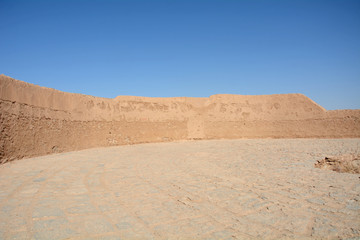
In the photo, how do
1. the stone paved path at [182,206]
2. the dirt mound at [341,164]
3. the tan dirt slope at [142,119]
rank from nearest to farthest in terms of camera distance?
the stone paved path at [182,206] < the dirt mound at [341,164] < the tan dirt slope at [142,119]

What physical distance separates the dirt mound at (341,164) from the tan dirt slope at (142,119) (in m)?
12.9

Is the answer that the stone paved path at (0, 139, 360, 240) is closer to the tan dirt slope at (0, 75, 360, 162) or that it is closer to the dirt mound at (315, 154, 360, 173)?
the dirt mound at (315, 154, 360, 173)

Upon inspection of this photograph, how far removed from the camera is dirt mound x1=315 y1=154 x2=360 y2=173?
7977mm

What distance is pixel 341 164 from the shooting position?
27.9 feet

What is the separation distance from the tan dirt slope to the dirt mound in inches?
506

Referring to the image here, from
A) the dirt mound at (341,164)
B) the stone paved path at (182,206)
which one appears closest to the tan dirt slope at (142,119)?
the stone paved path at (182,206)

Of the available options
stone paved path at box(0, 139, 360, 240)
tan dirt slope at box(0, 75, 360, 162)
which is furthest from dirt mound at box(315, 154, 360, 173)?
tan dirt slope at box(0, 75, 360, 162)

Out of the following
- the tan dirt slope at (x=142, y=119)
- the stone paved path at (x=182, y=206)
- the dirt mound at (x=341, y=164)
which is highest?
the tan dirt slope at (x=142, y=119)

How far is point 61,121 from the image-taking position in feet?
49.5

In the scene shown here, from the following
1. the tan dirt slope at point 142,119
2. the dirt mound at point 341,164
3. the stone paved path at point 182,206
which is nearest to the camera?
the stone paved path at point 182,206

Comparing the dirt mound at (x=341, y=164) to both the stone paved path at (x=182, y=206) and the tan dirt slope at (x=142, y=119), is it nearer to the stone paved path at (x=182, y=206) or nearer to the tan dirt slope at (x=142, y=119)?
the stone paved path at (x=182, y=206)

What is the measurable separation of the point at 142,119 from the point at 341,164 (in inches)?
704

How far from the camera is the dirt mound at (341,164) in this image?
7977mm

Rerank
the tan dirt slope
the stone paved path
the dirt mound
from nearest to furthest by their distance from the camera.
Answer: the stone paved path
the dirt mound
the tan dirt slope
